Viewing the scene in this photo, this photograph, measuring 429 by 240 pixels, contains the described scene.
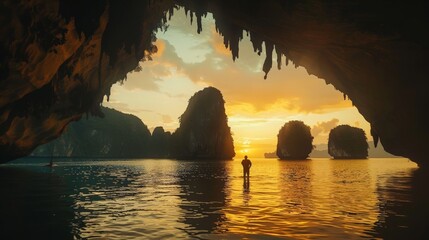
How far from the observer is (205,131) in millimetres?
166000

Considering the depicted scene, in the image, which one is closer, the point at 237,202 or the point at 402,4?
the point at 237,202

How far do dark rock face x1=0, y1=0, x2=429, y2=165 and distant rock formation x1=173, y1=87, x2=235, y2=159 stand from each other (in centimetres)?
13204

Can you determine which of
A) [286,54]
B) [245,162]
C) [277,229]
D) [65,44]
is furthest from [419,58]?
[65,44]

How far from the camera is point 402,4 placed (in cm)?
1806

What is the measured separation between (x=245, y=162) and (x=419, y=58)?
1358cm

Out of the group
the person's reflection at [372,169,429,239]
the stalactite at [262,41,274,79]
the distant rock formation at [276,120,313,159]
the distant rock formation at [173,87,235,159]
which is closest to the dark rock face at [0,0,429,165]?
the stalactite at [262,41,274,79]

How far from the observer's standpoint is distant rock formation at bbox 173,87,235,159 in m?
166

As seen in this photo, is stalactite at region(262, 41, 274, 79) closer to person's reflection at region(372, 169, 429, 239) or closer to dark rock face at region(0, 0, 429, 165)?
dark rock face at region(0, 0, 429, 165)

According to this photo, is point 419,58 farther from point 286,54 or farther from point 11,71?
point 11,71

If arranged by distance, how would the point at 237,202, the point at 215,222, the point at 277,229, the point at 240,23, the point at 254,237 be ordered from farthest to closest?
the point at 240,23
the point at 237,202
the point at 215,222
the point at 277,229
the point at 254,237

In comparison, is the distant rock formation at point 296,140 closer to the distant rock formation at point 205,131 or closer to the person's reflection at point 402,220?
the distant rock formation at point 205,131

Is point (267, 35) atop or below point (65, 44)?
atop

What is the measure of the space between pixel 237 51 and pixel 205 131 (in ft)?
465

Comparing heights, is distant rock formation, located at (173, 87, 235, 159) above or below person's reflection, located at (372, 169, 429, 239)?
above
